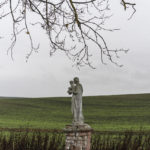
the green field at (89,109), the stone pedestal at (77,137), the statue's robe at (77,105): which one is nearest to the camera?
the stone pedestal at (77,137)

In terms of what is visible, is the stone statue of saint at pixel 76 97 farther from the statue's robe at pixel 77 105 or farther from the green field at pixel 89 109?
the green field at pixel 89 109

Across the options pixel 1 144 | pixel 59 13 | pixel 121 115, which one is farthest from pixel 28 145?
pixel 121 115

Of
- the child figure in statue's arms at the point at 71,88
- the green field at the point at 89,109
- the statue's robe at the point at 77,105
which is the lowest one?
the green field at the point at 89,109

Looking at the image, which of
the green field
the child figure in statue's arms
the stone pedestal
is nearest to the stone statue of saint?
the child figure in statue's arms

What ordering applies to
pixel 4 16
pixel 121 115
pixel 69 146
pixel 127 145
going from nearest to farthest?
1. pixel 4 16
2. pixel 69 146
3. pixel 127 145
4. pixel 121 115

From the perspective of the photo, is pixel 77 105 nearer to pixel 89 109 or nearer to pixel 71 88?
pixel 71 88

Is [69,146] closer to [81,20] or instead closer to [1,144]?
[1,144]

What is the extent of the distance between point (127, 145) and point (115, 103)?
3136cm

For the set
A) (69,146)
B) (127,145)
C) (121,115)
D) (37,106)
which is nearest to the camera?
(69,146)

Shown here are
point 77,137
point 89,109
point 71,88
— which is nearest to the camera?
point 77,137

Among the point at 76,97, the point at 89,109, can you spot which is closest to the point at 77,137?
the point at 76,97

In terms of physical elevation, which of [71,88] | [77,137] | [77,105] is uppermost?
[71,88]

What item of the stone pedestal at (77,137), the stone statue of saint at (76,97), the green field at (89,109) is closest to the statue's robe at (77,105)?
the stone statue of saint at (76,97)

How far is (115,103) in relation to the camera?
142 feet
